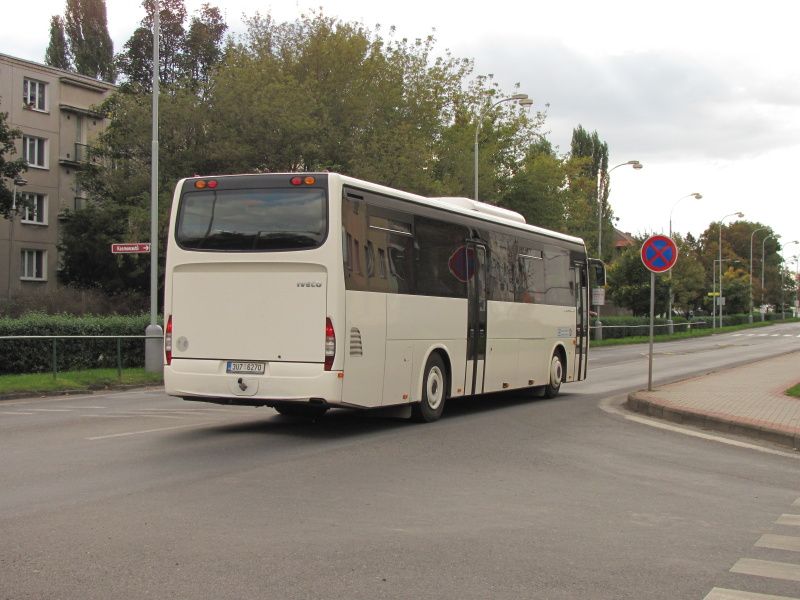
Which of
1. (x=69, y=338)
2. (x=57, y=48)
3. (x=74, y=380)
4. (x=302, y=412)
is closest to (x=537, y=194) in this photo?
(x=69, y=338)

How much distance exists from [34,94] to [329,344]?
43.0 metres

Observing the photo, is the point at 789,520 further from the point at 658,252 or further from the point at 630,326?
the point at 630,326

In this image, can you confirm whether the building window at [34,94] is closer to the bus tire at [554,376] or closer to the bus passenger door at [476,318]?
the bus tire at [554,376]

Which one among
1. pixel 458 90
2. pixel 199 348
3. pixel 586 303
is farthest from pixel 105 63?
pixel 199 348

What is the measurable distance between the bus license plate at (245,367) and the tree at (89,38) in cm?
6445

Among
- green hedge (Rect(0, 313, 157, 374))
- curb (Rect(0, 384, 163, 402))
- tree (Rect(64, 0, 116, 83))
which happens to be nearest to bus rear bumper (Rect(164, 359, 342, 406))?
curb (Rect(0, 384, 163, 402))

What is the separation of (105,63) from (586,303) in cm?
6023

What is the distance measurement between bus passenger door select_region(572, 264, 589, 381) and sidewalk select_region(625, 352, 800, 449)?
1747 millimetres

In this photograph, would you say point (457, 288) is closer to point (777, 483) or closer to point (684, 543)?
point (777, 483)

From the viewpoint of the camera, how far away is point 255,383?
36.1 ft

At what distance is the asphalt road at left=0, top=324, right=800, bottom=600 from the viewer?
17.0 feet

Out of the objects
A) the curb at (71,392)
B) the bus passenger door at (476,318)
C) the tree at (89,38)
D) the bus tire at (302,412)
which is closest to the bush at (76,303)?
the curb at (71,392)

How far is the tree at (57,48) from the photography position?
7019 cm

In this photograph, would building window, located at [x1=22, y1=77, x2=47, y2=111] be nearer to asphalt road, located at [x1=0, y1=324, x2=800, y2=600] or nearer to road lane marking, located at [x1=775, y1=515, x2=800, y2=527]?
asphalt road, located at [x1=0, y1=324, x2=800, y2=600]
